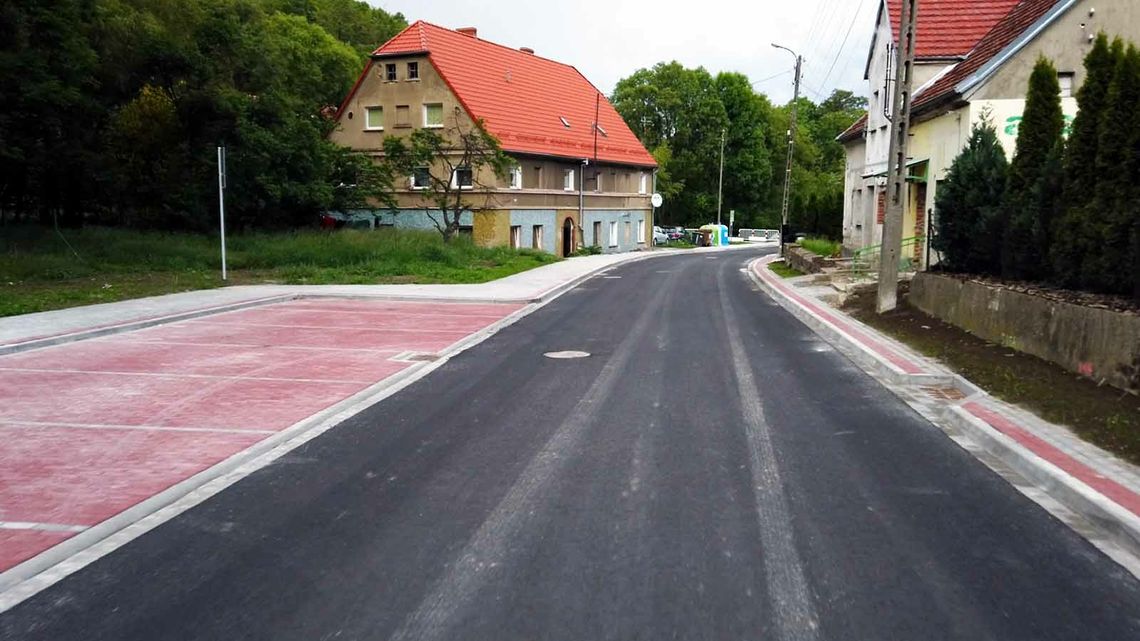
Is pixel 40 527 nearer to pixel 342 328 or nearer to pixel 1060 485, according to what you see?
pixel 1060 485

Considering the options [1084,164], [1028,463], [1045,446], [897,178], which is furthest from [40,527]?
[897,178]

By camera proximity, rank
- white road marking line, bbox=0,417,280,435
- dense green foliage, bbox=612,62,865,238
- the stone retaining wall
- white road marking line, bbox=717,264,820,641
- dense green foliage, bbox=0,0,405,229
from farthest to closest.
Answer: dense green foliage, bbox=612,62,865,238, the stone retaining wall, dense green foliage, bbox=0,0,405,229, white road marking line, bbox=0,417,280,435, white road marking line, bbox=717,264,820,641

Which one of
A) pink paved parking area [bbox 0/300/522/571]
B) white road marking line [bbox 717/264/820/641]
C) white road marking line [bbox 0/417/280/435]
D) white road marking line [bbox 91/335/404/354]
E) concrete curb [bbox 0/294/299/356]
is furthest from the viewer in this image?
white road marking line [bbox 91/335/404/354]

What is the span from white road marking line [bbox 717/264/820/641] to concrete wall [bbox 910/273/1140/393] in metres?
3.50

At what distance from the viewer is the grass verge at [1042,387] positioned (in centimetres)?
745

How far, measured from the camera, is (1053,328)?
10094 mm

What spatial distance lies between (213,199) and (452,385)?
26.6 m

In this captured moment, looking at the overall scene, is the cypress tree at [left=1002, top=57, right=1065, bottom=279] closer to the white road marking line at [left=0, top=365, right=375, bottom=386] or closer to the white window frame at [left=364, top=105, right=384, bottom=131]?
the white road marking line at [left=0, top=365, right=375, bottom=386]

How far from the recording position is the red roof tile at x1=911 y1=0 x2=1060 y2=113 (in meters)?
20.2

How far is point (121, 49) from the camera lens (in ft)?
109

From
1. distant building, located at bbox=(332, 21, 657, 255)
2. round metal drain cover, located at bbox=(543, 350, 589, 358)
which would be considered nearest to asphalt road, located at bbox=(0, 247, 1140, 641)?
round metal drain cover, located at bbox=(543, 350, 589, 358)

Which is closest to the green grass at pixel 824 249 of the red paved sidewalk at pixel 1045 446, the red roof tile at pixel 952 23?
the red roof tile at pixel 952 23

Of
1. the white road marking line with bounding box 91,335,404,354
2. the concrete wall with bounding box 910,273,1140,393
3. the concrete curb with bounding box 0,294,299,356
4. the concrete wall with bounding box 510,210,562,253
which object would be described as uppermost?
the concrete wall with bounding box 510,210,562,253

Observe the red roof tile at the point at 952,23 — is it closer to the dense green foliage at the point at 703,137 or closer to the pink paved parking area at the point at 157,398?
the pink paved parking area at the point at 157,398
